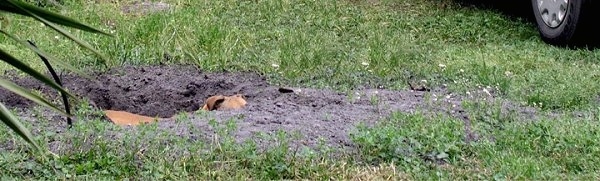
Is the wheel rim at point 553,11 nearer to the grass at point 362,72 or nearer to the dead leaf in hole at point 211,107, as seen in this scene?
the grass at point 362,72

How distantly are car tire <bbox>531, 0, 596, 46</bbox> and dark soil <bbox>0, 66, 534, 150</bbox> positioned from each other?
6.68 ft

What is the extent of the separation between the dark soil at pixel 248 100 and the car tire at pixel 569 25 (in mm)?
2035

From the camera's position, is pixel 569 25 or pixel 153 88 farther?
pixel 569 25

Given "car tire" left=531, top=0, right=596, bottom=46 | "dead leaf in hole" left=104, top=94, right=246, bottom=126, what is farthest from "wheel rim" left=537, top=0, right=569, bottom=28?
"dead leaf in hole" left=104, top=94, right=246, bottom=126

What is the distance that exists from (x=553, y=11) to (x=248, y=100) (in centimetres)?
312

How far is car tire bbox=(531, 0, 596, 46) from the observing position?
6.88m

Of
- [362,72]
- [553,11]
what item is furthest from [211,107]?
[553,11]

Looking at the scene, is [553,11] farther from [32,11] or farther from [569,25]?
Result: [32,11]

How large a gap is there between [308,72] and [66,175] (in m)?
2.50

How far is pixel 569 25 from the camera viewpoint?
23.0 feet

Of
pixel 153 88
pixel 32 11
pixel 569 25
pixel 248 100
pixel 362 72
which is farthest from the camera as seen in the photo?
pixel 569 25

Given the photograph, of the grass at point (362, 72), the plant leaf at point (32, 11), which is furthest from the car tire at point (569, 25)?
the plant leaf at point (32, 11)

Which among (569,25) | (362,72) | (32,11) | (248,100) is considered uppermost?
(32,11)

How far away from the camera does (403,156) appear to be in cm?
399
